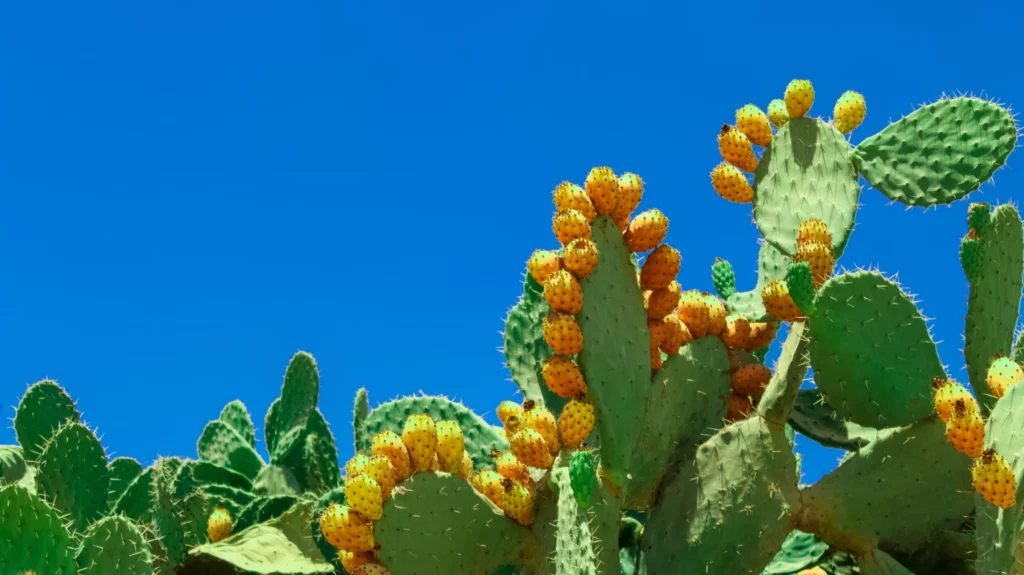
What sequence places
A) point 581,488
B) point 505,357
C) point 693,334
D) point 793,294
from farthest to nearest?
point 505,357
point 693,334
point 793,294
point 581,488

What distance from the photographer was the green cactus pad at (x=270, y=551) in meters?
3.35

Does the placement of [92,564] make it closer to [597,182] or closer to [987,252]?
[597,182]

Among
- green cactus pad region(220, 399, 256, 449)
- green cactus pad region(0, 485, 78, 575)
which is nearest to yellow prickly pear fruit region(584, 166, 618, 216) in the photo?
green cactus pad region(0, 485, 78, 575)

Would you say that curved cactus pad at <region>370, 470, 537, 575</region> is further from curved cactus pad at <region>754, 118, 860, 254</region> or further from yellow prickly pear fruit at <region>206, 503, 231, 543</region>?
curved cactus pad at <region>754, 118, 860, 254</region>

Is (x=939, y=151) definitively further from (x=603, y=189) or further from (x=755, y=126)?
(x=603, y=189)

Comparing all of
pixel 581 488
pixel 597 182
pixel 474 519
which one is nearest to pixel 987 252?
pixel 597 182

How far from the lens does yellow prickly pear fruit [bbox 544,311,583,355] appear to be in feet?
10.2

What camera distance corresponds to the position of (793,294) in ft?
10.1

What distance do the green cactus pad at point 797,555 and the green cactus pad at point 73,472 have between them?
2.07 m

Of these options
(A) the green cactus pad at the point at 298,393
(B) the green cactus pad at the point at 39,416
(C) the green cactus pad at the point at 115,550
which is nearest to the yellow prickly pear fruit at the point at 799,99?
(A) the green cactus pad at the point at 298,393

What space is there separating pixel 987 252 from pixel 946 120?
1.57 ft

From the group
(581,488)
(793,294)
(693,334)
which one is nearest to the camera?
(581,488)

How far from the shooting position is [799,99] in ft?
11.6

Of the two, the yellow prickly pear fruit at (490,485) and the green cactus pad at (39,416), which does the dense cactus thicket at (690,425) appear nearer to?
the yellow prickly pear fruit at (490,485)
